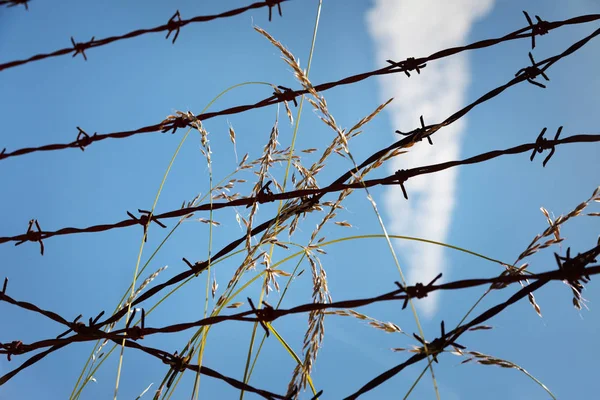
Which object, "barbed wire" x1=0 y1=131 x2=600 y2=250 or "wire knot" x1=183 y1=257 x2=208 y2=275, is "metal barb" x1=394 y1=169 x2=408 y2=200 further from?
"wire knot" x1=183 y1=257 x2=208 y2=275

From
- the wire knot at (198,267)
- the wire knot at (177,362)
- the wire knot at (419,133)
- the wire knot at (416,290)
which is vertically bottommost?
the wire knot at (177,362)

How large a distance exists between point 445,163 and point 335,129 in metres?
0.25

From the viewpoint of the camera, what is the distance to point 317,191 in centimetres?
143

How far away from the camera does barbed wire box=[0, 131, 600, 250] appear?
53.6 inches

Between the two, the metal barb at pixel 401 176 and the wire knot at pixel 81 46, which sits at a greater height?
the wire knot at pixel 81 46

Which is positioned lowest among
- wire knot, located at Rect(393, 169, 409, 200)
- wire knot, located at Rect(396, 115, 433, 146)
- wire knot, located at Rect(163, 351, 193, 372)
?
wire knot, located at Rect(163, 351, 193, 372)

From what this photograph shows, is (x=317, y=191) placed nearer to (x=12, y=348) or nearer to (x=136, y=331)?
(x=136, y=331)

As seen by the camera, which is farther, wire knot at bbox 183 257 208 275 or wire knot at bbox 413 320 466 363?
wire knot at bbox 183 257 208 275

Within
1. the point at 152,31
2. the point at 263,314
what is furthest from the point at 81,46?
the point at 263,314

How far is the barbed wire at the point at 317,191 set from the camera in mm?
1361

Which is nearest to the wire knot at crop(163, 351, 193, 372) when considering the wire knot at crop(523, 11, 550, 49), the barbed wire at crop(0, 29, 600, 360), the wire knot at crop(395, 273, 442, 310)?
the barbed wire at crop(0, 29, 600, 360)

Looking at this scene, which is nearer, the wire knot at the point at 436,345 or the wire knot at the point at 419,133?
the wire knot at the point at 436,345

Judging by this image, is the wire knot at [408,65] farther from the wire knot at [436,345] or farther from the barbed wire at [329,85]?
the wire knot at [436,345]

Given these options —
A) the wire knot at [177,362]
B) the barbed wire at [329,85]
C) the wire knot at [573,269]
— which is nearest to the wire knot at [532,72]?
the barbed wire at [329,85]
